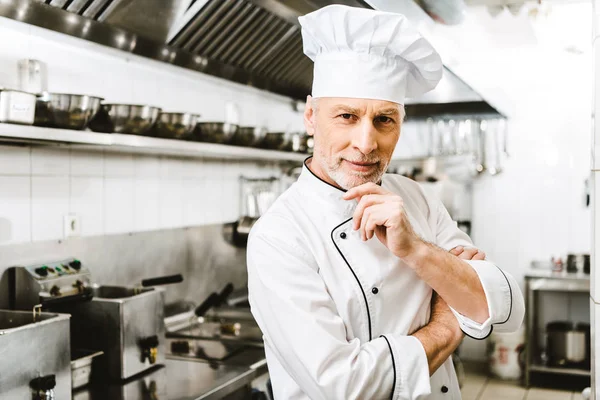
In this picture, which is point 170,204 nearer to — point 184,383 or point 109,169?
point 109,169

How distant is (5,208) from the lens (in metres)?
2.49

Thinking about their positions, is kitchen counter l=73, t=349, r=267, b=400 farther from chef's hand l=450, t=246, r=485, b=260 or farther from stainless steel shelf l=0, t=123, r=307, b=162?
chef's hand l=450, t=246, r=485, b=260

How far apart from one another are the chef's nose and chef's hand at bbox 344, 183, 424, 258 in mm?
85

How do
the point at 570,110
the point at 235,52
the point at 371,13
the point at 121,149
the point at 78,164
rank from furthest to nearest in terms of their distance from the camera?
1. the point at 570,110
2. the point at 235,52
3. the point at 121,149
4. the point at 78,164
5. the point at 371,13

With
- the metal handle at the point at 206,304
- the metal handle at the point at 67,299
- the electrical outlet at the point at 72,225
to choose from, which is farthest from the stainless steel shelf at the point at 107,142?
the metal handle at the point at 206,304

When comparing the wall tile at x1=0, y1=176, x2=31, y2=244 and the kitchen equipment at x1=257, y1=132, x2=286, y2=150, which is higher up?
the kitchen equipment at x1=257, y1=132, x2=286, y2=150

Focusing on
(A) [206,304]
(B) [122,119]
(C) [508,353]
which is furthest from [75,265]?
(C) [508,353]

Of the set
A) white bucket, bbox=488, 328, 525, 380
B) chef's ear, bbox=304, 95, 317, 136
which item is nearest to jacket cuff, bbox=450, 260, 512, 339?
chef's ear, bbox=304, 95, 317, 136

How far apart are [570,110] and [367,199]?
4864 millimetres

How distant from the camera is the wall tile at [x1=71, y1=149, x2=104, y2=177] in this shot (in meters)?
2.83

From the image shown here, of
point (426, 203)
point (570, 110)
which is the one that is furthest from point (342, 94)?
point (570, 110)

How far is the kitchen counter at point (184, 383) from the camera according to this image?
2301 millimetres

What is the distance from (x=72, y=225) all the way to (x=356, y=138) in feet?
5.83

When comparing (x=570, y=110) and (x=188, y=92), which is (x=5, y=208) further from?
(x=570, y=110)
